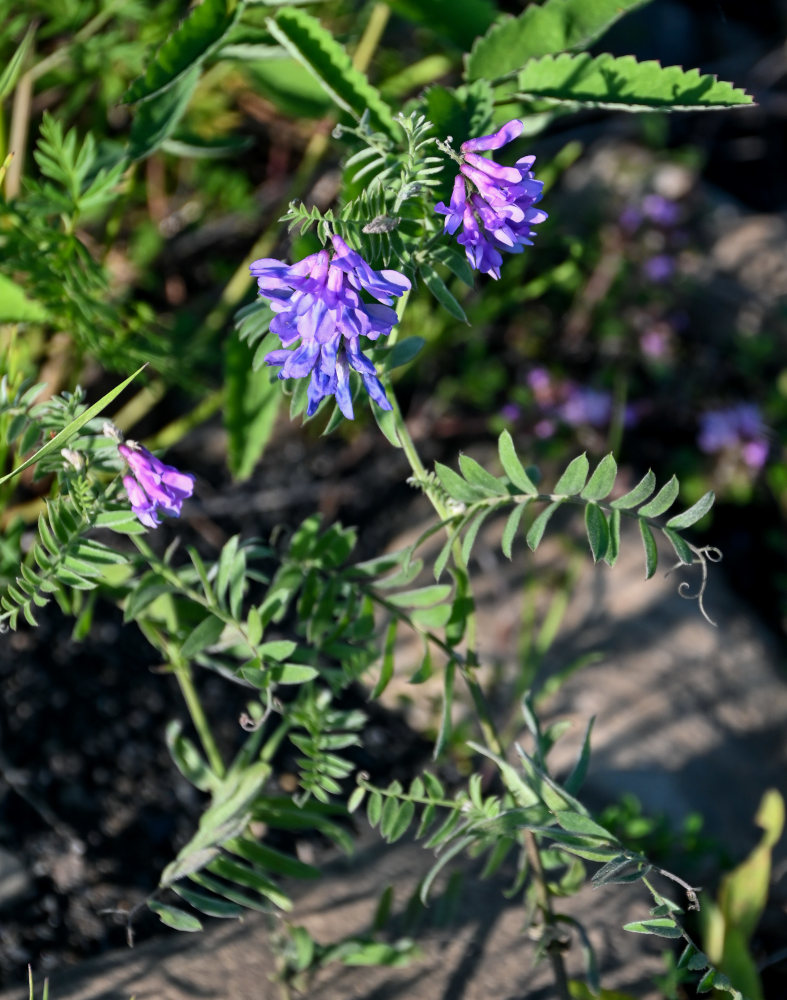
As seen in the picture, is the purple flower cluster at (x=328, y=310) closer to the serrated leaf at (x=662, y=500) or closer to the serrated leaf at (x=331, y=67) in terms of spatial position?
the serrated leaf at (x=662, y=500)

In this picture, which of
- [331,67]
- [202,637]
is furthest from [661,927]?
[331,67]

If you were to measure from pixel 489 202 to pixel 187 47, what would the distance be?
1.99ft

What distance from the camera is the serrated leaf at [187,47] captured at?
122 centimetres

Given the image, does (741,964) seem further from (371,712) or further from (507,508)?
(507,508)

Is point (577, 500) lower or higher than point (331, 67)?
lower

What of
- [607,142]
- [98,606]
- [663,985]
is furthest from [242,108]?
[663,985]

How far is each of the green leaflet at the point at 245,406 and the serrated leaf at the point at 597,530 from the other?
64 cm

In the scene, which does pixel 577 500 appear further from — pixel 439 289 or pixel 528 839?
pixel 528 839

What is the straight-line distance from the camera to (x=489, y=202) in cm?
90

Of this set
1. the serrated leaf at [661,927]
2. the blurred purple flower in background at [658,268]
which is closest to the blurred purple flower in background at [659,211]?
the blurred purple flower in background at [658,268]

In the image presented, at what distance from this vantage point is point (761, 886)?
1368 millimetres

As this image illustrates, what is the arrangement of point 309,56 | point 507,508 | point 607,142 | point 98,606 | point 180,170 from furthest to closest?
1. point 607,142
2. point 180,170
3. point 507,508
4. point 98,606
5. point 309,56

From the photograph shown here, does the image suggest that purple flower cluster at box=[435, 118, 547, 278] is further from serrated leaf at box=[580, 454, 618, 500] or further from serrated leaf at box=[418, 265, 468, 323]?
serrated leaf at box=[580, 454, 618, 500]

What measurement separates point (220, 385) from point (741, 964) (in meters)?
1.44
